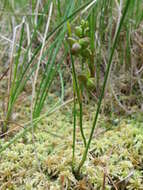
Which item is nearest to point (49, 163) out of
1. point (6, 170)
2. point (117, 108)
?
point (6, 170)

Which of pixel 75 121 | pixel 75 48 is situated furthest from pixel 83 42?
pixel 75 121

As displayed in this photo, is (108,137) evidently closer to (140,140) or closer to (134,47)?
(140,140)

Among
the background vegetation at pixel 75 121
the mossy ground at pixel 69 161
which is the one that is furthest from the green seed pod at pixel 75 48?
the mossy ground at pixel 69 161

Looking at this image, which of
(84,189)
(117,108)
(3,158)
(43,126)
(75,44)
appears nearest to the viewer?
(75,44)

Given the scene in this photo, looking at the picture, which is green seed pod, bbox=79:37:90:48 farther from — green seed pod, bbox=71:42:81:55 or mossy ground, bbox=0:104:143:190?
mossy ground, bbox=0:104:143:190

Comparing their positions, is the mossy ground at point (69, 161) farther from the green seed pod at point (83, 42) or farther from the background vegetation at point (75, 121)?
the green seed pod at point (83, 42)

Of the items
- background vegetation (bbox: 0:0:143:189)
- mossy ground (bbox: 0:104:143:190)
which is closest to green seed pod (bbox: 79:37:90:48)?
background vegetation (bbox: 0:0:143:189)

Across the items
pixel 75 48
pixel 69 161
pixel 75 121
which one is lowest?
pixel 69 161

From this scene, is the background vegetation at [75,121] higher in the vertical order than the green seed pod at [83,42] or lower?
lower

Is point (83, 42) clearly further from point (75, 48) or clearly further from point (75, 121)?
point (75, 121)
